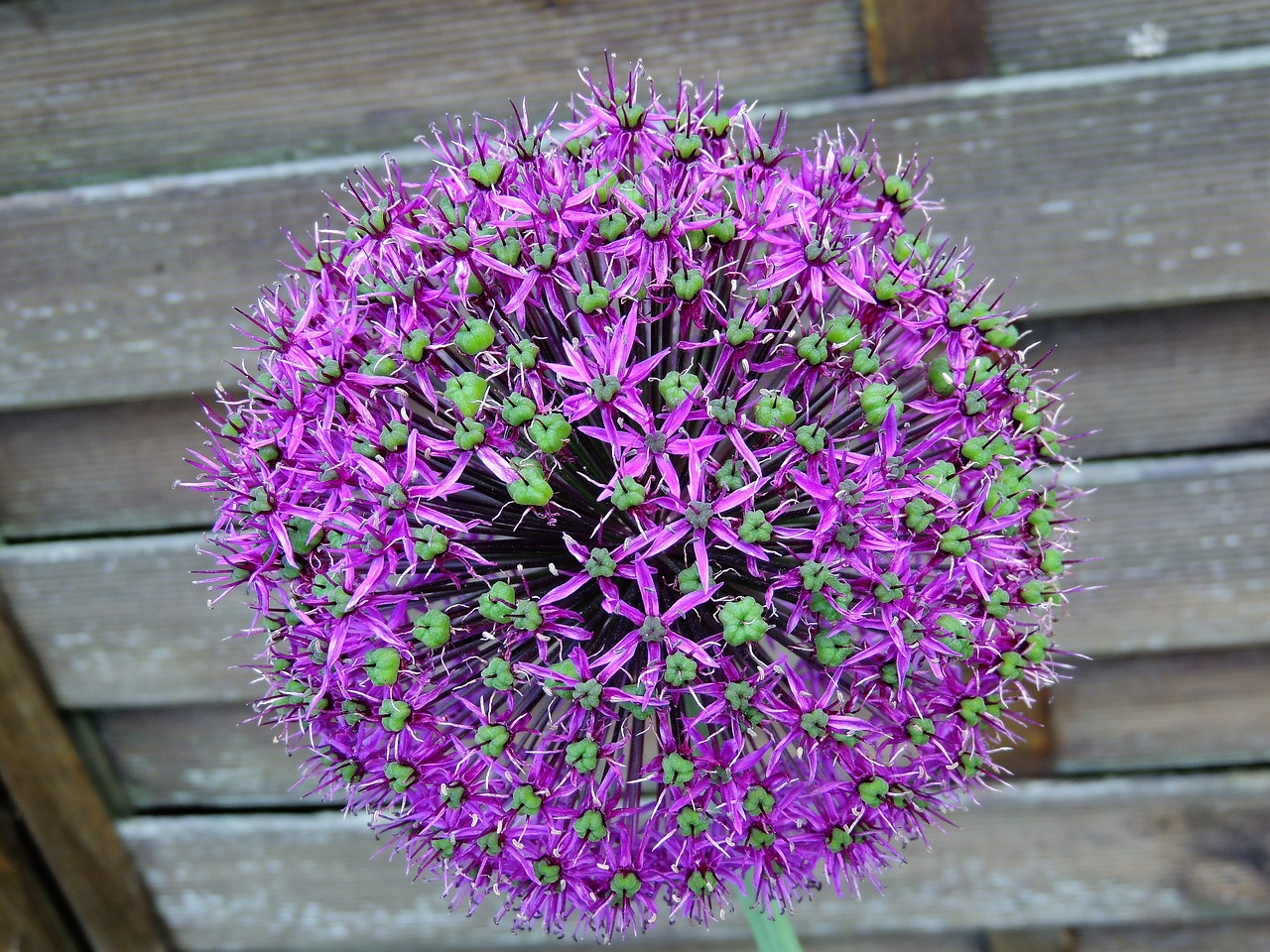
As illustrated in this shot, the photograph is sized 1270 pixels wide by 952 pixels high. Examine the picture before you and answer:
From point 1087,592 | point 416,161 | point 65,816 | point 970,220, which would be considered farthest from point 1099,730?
point 65,816

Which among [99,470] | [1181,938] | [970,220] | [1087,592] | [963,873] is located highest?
[970,220]

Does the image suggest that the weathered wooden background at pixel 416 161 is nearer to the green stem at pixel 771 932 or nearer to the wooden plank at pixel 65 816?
the wooden plank at pixel 65 816

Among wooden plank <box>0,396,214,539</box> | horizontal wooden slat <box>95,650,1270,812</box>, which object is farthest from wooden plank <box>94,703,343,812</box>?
wooden plank <box>0,396,214,539</box>

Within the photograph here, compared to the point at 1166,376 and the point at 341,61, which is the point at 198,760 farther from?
the point at 1166,376

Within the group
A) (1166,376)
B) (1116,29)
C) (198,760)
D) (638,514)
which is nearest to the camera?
(638,514)

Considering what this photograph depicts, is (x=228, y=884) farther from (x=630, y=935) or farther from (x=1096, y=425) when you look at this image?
(x=1096, y=425)

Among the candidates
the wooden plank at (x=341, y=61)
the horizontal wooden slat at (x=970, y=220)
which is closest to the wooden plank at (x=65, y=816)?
the horizontal wooden slat at (x=970, y=220)

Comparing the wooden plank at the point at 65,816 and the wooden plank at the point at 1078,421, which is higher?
the wooden plank at the point at 1078,421
